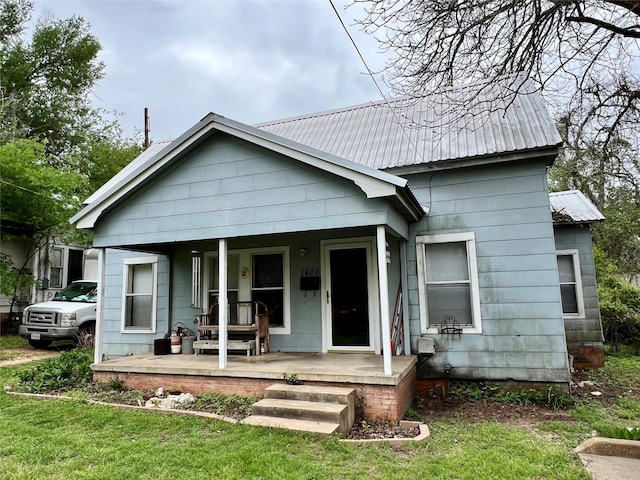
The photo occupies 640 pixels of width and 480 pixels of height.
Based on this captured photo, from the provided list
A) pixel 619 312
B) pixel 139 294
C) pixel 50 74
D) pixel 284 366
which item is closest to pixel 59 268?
pixel 139 294

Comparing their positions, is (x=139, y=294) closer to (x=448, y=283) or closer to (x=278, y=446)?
(x=278, y=446)

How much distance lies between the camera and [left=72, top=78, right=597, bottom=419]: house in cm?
543

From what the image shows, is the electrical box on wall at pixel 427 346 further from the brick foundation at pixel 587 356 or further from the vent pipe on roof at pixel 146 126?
the vent pipe on roof at pixel 146 126

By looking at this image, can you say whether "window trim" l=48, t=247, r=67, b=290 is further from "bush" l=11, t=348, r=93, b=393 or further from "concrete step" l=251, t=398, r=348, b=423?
"concrete step" l=251, t=398, r=348, b=423

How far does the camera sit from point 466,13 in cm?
477

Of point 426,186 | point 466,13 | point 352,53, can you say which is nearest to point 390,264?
point 426,186

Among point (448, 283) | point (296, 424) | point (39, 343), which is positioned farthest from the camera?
point (39, 343)

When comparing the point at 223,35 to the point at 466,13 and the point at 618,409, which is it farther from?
the point at 618,409

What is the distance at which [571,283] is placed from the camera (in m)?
8.28

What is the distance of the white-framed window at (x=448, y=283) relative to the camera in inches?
248

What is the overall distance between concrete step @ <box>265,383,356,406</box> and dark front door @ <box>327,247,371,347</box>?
196 cm

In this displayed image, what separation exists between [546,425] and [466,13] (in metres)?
4.92

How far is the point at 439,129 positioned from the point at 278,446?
582cm

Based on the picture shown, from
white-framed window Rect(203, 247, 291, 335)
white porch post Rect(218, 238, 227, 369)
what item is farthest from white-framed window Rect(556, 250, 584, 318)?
white porch post Rect(218, 238, 227, 369)
